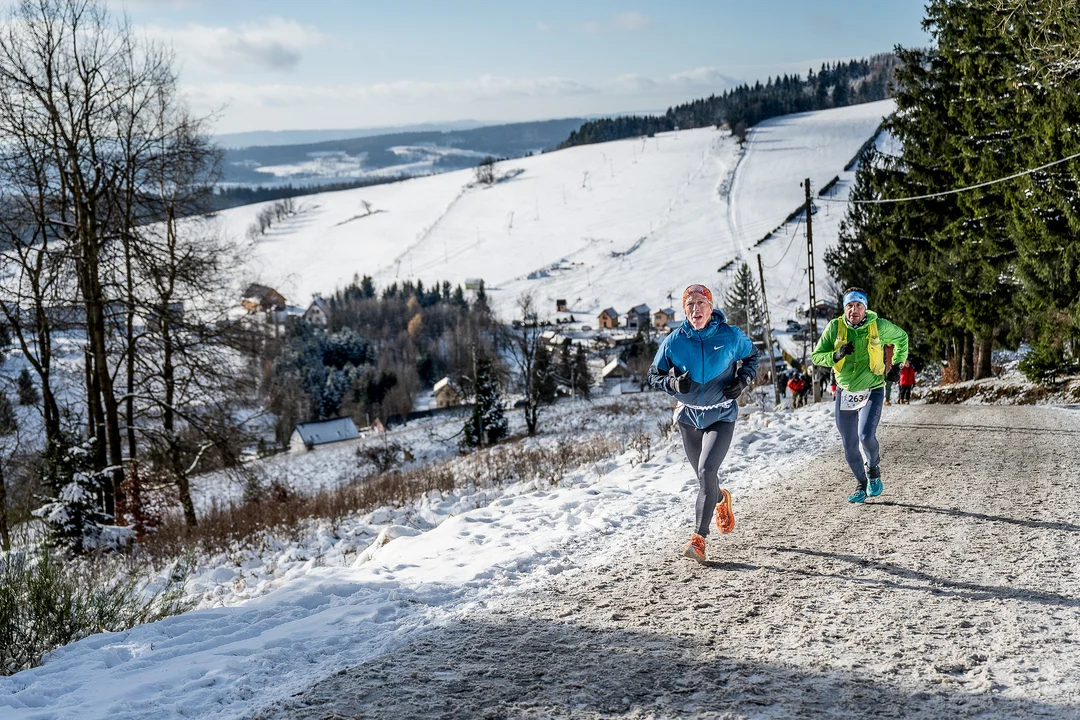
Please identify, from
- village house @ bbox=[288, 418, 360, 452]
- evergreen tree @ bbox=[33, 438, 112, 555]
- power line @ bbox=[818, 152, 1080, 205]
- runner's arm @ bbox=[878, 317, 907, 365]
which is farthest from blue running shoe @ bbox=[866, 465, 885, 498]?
village house @ bbox=[288, 418, 360, 452]

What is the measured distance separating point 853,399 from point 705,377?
8.04 feet

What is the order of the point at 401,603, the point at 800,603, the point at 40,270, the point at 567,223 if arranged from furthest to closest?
the point at 567,223 → the point at 40,270 → the point at 401,603 → the point at 800,603

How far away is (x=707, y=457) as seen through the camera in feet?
20.5

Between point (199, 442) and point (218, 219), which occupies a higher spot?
point (218, 219)

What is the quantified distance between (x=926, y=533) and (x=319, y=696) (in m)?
5.18

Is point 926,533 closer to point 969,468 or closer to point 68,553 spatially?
point 969,468

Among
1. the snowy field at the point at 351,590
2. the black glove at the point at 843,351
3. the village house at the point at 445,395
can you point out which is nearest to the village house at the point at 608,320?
the village house at the point at 445,395

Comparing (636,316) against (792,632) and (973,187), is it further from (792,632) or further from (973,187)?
(792,632)

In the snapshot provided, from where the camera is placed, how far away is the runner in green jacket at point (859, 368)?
302 inches

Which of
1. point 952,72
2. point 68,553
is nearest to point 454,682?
point 68,553

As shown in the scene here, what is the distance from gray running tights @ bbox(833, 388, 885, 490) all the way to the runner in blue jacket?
2108 millimetres

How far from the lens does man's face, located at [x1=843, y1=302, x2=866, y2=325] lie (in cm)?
768

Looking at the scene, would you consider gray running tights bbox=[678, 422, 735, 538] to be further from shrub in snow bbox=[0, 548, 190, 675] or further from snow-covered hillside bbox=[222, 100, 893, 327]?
snow-covered hillside bbox=[222, 100, 893, 327]

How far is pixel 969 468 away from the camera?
30.6ft
